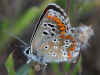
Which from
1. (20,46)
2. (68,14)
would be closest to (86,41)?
(68,14)

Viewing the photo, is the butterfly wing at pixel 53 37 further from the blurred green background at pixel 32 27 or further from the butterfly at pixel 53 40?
the blurred green background at pixel 32 27

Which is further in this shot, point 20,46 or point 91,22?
point 91,22

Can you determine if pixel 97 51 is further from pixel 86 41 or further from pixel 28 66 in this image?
pixel 28 66

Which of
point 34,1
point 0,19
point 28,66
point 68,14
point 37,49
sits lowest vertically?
point 28,66

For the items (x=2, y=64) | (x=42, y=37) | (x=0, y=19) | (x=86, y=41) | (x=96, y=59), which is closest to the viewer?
(x=42, y=37)

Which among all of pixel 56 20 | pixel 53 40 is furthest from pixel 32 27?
pixel 56 20

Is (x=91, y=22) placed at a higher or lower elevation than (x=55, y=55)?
higher

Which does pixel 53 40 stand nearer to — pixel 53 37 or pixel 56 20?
pixel 53 37
